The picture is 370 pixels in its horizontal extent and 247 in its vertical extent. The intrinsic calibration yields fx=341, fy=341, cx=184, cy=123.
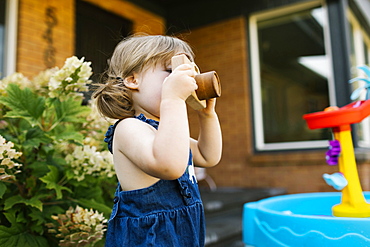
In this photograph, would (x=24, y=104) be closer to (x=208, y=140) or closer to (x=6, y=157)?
(x=6, y=157)

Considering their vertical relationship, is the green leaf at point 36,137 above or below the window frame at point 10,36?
below

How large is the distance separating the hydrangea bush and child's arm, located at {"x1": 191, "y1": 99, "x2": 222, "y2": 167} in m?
0.49

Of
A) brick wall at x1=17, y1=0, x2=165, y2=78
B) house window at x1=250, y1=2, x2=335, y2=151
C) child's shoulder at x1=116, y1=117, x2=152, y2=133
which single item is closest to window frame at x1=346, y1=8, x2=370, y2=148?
house window at x1=250, y1=2, x2=335, y2=151

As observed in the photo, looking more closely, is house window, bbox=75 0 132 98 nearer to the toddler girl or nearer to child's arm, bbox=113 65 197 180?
the toddler girl

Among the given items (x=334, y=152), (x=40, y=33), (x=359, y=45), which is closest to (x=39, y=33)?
(x=40, y=33)

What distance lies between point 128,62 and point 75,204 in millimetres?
804

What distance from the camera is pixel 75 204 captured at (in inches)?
64.4

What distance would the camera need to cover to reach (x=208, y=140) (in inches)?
53.4

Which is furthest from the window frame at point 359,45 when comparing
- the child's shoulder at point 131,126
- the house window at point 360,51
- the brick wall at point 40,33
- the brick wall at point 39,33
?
the child's shoulder at point 131,126

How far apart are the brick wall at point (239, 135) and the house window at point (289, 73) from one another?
0.17m

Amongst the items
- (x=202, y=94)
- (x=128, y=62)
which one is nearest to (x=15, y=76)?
(x=128, y=62)

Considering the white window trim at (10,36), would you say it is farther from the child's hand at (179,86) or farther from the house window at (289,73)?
the house window at (289,73)

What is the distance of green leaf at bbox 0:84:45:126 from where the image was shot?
1.50 metres

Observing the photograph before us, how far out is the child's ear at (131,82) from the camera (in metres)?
1.18
